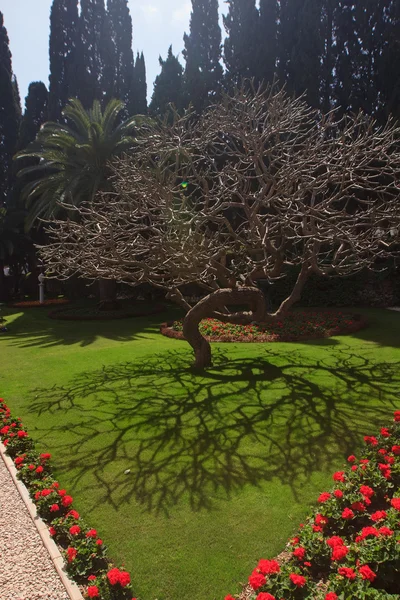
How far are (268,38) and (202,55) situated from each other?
15.5 ft

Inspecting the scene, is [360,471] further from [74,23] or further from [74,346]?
[74,23]

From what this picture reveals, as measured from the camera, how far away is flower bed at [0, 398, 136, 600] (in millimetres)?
3188

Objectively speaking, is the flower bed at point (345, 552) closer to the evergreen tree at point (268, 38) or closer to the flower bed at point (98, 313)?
the flower bed at point (98, 313)

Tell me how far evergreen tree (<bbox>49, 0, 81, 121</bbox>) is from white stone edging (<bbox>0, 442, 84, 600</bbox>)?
32498mm

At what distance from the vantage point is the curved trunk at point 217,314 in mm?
8320

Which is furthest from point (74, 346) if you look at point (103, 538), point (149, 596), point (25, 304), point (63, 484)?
point (25, 304)

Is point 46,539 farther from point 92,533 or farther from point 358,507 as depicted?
point 358,507

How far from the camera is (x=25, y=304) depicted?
78.7ft

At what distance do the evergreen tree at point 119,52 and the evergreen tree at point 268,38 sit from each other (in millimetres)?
12606

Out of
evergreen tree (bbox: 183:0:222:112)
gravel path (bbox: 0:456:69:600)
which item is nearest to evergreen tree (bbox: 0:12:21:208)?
evergreen tree (bbox: 183:0:222:112)

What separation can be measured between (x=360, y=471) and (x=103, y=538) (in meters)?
2.65

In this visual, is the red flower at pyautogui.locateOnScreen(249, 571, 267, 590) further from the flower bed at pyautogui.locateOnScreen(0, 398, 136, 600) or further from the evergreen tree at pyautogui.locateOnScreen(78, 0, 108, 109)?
Result: the evergreen tree at pyautogui.locateOnScreen(78, 0, 108, 109)

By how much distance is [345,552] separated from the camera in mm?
3164

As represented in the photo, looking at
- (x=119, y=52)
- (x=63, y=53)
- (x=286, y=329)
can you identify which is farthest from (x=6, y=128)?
(x=286, y=329)
